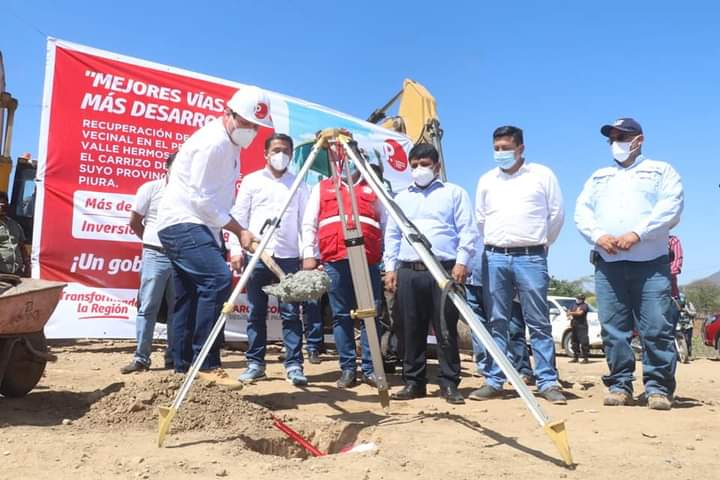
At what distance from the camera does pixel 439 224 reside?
466 cm

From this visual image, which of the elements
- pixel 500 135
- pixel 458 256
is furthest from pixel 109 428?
pixel 500 135

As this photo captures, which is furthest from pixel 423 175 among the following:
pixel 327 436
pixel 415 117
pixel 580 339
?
pixel 580 339

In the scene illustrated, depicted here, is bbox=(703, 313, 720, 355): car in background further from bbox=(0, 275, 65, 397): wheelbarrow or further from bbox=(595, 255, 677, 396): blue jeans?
bbox=(0, 275, 65, 397): wheelbarrow

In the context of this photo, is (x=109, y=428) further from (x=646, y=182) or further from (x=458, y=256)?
(x=646, y=182)

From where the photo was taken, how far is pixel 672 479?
8.67 feet

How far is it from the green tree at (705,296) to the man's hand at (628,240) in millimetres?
32914

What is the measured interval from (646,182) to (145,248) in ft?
13.4

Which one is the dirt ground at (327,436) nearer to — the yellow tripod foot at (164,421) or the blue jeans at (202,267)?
the yellow tripod foot at (164,421)

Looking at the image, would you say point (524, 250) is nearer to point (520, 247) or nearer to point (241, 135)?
point (520, 247)

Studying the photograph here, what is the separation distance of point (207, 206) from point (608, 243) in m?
2.64

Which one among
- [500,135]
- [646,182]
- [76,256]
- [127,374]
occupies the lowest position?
[127,374]

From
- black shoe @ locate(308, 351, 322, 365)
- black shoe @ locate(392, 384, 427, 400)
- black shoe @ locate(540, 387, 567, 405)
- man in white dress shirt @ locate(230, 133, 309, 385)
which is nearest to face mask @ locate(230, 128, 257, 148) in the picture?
man in white dress shirt @ locate(230, 133, 309, 385)

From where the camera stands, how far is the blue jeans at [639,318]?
430cm

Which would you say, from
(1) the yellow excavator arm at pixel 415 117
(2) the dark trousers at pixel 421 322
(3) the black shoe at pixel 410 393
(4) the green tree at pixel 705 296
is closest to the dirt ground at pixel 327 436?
→ (3) the black shoe at pixel 410 393
